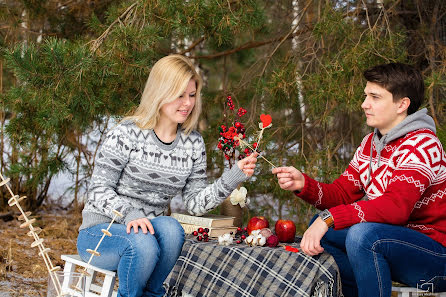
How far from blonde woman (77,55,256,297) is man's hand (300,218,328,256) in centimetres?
41

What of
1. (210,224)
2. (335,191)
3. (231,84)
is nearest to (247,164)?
(210,224)

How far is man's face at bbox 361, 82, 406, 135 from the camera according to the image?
2451mm

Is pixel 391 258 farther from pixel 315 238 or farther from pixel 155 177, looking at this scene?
pixel 155 177

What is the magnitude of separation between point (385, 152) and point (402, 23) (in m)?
2.09

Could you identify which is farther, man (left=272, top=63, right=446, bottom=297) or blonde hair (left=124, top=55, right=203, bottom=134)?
blonde hair (left=124, top=55, right=203, bottom=134)

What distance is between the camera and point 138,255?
2.20 meters

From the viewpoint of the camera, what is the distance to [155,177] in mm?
2570

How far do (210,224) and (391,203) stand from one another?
802 millimetres

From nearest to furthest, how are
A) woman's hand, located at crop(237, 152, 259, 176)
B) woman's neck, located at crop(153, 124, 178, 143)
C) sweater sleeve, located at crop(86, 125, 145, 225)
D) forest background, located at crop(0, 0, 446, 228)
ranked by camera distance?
sweater sleeve, located at crop(86, 125, 145, 225) → woman's hand, located at crop(237, 152, 259, 176) → woman's neck, located at crop(153, 124, 178, 143) → forest background, located at crop(0, 0, 446, 228)

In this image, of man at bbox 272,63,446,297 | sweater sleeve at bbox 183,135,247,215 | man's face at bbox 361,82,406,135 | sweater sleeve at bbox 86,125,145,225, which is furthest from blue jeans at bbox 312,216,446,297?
sweater sleeve at bbox 86,125,145,225

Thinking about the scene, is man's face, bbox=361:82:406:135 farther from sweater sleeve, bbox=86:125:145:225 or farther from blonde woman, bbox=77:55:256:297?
sweater sleeve, bbox=86:125:145:225

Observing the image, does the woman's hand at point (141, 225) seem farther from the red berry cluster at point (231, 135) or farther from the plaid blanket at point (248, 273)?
the red berry cluster at point (231, 135)

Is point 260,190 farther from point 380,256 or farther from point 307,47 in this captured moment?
point 380,256

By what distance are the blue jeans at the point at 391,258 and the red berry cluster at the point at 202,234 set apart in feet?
2.06
